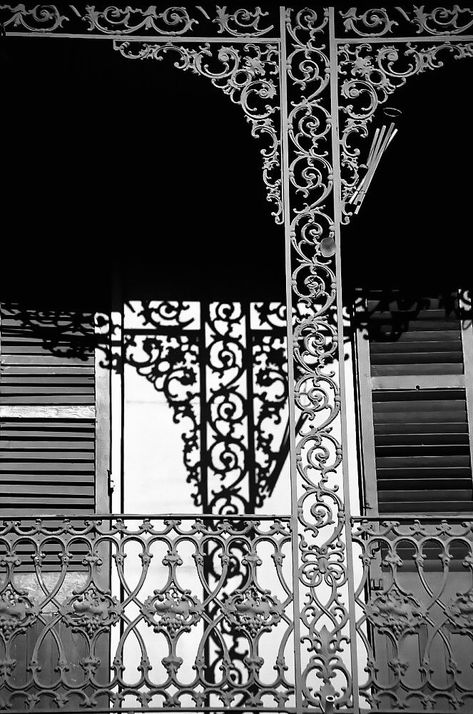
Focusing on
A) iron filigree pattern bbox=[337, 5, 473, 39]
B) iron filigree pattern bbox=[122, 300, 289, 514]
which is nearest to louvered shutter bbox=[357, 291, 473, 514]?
iron filigree pattern bbox=[122, 300, 289, 514]

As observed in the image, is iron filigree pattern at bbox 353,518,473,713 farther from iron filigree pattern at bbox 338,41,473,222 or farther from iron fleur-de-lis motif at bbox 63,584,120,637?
iron filigree pattern at bbox 338,41,473,222

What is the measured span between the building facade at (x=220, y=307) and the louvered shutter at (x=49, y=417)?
0.01 metres

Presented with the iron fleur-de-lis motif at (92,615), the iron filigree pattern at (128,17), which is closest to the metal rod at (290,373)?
the iron filigree pattern at (128,17)

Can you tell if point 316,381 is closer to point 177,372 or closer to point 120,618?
point 120,618

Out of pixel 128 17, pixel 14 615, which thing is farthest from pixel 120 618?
pixel 128 17

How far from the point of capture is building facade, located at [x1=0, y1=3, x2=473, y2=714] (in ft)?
23.2

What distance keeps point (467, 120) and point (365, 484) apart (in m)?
2.34

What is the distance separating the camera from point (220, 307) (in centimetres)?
843

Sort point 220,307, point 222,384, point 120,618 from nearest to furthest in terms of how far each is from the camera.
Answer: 1. point 120,618
2. point 222,384
3. point 220,307

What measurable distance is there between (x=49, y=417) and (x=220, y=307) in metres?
1.37

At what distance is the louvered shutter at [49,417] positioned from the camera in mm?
7777

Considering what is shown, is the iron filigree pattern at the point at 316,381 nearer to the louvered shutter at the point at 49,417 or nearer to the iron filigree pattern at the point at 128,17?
the iron filigree pattern at the point at 128,17

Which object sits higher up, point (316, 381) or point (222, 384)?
point (222, 384)

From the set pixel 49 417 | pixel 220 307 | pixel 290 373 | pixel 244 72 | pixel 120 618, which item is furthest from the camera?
pixel 220 307
